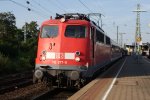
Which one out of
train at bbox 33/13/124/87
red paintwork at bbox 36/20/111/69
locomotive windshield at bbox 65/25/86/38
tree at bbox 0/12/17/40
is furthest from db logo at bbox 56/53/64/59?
tree at bbox 0/12/17/40

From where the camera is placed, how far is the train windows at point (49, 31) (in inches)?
672

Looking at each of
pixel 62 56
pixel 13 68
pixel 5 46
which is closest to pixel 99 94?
pixel 62 56

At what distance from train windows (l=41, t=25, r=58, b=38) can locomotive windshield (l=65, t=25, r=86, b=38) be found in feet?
1.61

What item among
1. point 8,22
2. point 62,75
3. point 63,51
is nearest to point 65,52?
point 63,51

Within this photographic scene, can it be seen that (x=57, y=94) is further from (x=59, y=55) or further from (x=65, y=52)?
(x=65, y=52)

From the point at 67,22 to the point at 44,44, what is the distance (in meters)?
1.38

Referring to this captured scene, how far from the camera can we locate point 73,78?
1578 cm

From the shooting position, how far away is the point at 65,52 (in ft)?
54.3

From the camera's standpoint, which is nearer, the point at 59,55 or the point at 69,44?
the point at 59,55

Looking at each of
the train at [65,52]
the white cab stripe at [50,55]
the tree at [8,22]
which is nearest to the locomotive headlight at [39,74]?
the train at [65,52]

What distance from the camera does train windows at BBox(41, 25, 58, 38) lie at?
17062mm

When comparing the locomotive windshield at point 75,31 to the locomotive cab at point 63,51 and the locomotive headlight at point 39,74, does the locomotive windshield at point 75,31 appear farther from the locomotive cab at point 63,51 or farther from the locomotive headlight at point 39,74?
the locomotive headlight at point 39,74

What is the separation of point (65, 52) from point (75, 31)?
1.09 meters

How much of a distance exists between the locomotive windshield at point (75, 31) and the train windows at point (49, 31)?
0.49 metres
